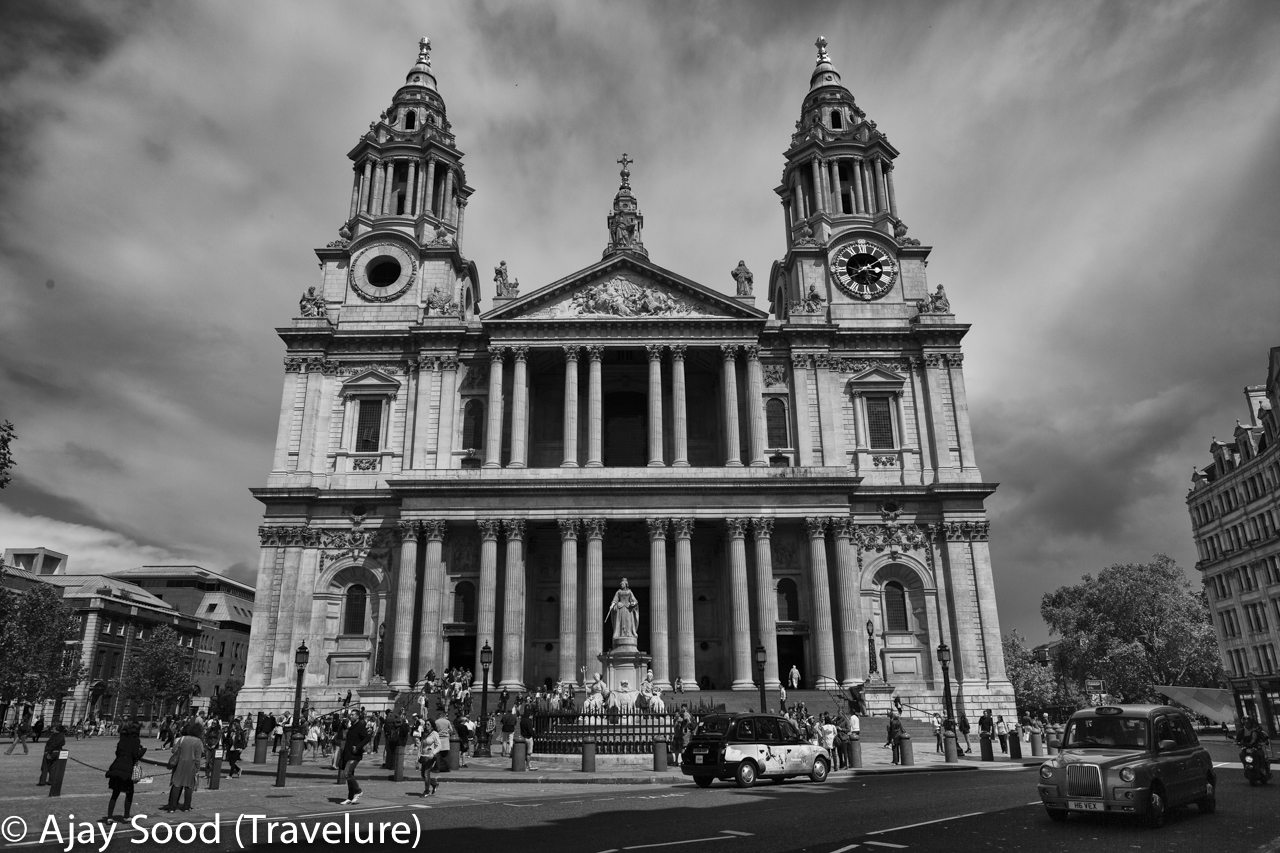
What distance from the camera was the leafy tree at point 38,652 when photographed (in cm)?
5328

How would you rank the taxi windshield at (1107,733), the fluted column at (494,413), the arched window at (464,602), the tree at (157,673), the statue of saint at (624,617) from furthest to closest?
the tree at (157,673) < the fluted column at (494,413) < the arched window at (464,602) < the statue of saint at (624,617) < the taxi windshield at (1107,733)

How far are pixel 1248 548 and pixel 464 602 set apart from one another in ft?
185

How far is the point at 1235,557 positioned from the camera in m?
65.8

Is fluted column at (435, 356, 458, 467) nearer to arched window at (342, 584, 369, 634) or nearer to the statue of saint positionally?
arched window at (342, 584, 369, 634)

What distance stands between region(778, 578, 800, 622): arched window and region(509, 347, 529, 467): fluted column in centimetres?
1415

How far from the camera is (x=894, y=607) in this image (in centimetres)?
4412

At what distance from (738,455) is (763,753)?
24.3m

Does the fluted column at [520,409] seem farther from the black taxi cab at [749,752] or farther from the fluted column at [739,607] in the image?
the black taxi cab at [749,752]

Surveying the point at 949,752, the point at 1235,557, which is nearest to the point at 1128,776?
the point at 949,752

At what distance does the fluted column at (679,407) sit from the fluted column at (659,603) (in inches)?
151

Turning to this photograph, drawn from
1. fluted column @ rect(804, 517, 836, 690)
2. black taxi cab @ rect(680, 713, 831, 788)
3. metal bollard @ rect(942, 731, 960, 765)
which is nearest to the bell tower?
fluted column @ rect(804, 517, 836, 690)

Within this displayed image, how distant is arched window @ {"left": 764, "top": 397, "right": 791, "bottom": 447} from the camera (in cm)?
4656

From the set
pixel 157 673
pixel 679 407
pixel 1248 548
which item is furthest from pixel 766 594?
pixel 157 673

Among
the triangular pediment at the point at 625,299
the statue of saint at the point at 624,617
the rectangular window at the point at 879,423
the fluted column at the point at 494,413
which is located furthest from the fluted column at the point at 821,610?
the fluted column at the point at 494,413
